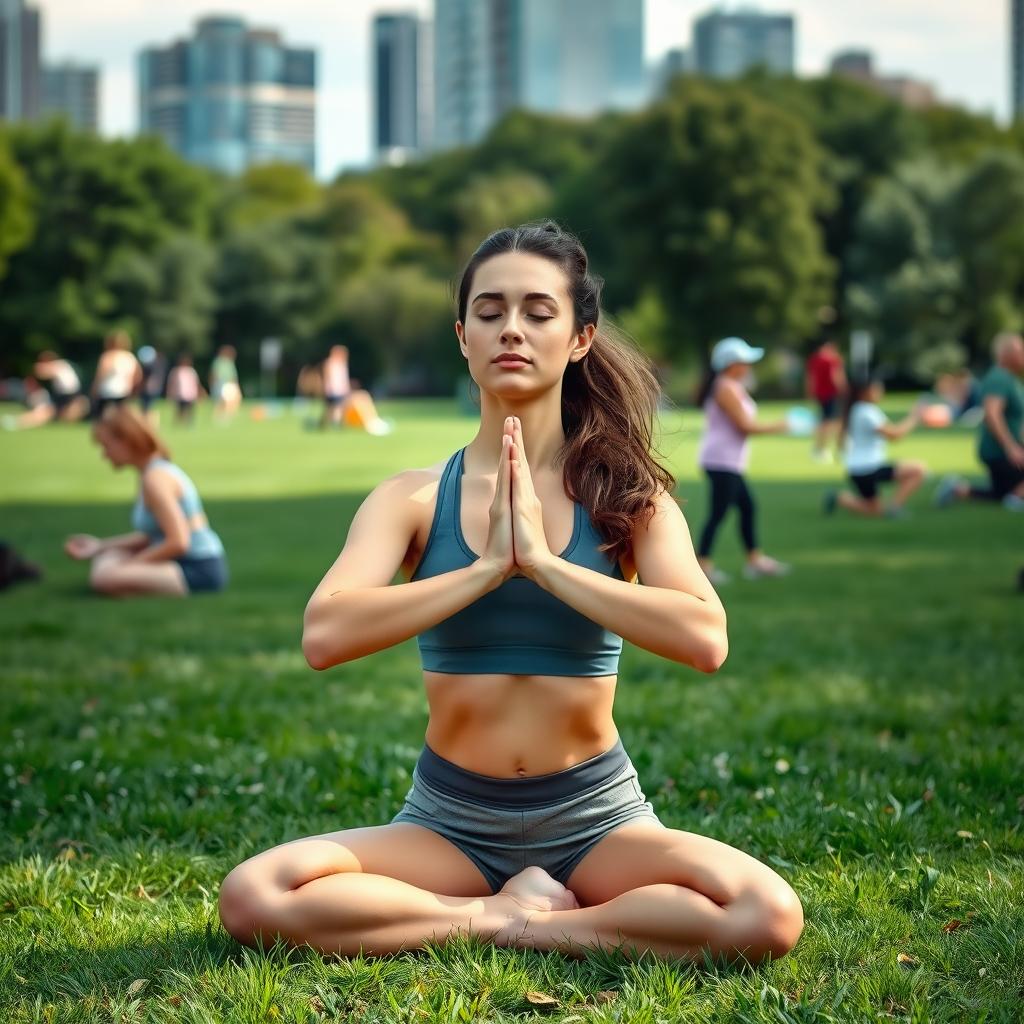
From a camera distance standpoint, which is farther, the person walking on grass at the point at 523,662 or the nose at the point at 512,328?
the nose at the point at 512,328

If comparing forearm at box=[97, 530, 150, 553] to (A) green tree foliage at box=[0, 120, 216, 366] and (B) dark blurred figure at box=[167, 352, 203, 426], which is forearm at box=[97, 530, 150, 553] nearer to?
(B) dark blurred figure at box=[167, 352, 203, 426]

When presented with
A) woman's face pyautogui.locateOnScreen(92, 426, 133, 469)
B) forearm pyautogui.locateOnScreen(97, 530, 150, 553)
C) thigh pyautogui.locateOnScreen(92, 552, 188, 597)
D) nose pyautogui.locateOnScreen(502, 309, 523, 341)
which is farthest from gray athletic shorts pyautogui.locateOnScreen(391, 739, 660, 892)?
forearm pyautogui.locateOnScreen(97, 530, 150, 553)

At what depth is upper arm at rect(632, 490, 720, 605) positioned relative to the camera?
4102 mm

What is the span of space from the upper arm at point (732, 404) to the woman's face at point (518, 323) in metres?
8.54

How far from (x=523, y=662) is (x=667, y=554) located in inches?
19.6

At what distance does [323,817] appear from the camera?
5.58m

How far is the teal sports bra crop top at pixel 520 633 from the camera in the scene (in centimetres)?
411

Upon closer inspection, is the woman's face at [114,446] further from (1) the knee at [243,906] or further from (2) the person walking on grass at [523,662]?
(1) the knee at [243,906]

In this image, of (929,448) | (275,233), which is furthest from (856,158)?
(929,448)

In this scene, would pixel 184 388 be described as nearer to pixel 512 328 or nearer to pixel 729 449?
pixel 729 449

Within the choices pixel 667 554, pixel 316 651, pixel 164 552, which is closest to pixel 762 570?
pixel 164 552

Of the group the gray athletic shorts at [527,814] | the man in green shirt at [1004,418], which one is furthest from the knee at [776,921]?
the man in green shirt at [1004,418]

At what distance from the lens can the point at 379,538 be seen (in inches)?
164

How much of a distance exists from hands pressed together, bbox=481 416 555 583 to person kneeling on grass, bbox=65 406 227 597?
7801 millimetres
